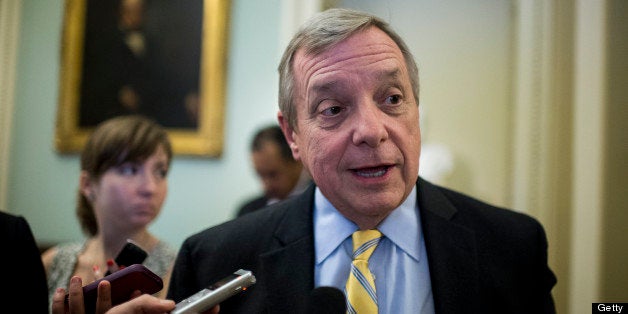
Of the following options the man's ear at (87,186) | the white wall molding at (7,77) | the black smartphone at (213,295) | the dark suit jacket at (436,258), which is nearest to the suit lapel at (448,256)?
the dark suit jacket at (436,258)

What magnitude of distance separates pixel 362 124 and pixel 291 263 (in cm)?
37

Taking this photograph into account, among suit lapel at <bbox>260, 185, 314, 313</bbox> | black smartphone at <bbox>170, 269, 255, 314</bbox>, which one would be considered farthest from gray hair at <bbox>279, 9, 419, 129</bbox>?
black smartphone at <bbox>170, 269, 255, 314</bbox>

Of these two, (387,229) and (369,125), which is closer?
(369,125)

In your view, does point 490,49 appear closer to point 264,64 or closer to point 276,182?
point 276,182

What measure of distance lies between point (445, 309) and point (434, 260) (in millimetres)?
109

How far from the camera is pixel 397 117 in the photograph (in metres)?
1.11

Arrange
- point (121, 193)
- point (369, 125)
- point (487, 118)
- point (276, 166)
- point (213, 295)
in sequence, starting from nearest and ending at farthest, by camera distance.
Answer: point (213, 295) → point (369, 125) → point (121, 193) → point (487, 118) → point (276, 166)

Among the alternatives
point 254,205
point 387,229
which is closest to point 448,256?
point 387,229

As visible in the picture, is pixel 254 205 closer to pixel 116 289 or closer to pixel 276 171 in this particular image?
pixel 276 171

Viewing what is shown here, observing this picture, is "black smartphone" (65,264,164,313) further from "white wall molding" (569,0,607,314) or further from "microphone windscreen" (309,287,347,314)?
"white wall molding" (569,0,607,314)

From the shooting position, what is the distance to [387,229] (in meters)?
1.16

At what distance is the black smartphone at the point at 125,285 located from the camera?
35.0 inches

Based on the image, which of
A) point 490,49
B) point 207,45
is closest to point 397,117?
point 490,49

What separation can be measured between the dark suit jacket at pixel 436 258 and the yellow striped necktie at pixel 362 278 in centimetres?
11
